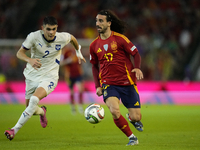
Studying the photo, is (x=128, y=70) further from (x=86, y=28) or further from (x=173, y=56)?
(x=86, y=28)

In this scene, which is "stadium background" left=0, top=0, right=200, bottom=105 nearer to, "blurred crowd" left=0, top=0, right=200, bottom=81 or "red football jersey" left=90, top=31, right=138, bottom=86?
"blurred crowd" left=0, top=0, right=200, bottom=81

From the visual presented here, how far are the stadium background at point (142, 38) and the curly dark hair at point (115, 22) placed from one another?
30.3ft

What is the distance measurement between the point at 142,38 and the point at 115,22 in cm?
1345

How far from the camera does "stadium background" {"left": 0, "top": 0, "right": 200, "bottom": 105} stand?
1622cm

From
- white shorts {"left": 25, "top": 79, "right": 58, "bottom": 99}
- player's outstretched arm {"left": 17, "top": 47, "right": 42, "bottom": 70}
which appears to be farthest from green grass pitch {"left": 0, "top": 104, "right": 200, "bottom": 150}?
player's outstretched arm {"left": 17, "top": 47, "right": 42, "bottom": 70}

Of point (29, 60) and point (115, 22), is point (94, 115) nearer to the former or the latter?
point (29, 60)

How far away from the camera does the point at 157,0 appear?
21703mm

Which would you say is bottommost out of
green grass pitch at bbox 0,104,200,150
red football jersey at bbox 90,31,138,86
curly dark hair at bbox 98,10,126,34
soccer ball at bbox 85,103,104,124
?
green grass pitch at bbox 0,104,200,150

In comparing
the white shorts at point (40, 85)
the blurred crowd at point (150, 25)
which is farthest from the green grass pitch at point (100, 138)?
the blurred crowd at point (150, 25)

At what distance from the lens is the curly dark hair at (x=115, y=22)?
21.0 feet

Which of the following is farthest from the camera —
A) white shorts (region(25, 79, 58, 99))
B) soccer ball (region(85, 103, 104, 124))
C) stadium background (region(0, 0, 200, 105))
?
stadium background (region(0, 0, 200, 105))

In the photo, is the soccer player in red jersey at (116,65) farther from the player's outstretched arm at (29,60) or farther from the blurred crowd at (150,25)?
the blurred crowd at (150,25)

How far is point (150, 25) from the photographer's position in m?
20.5

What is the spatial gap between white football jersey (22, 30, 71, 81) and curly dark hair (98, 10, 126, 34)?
45.5 inches
